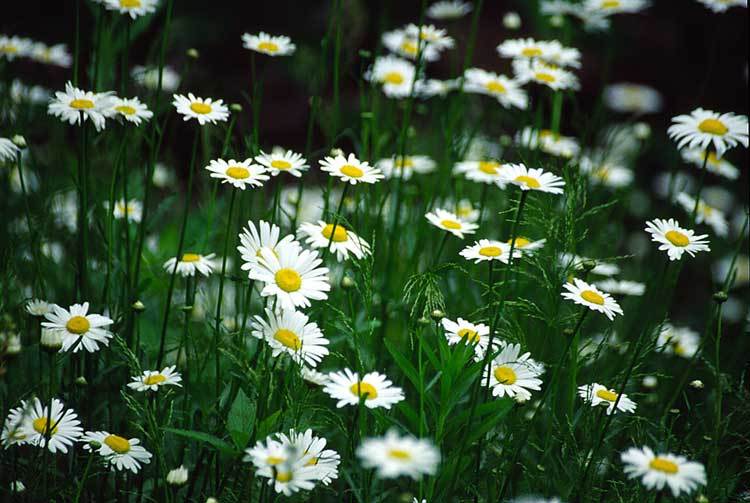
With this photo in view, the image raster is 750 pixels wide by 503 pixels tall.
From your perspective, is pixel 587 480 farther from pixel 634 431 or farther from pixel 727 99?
pixel 727 99

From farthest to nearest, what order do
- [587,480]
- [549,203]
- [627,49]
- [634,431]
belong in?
1. [627,49]
2. [549,203]
3. [634,431]
4. [587,480]

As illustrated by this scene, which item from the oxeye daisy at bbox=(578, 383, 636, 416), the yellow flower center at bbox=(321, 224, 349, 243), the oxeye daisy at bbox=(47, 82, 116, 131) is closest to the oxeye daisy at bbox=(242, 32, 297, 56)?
the oxeye daisy at bbox=(47, 82, 116, 131)

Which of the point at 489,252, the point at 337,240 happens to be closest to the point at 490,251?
the point at 489,252

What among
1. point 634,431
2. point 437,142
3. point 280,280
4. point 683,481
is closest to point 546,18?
point 437,142

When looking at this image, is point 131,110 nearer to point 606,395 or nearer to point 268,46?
point 268,46

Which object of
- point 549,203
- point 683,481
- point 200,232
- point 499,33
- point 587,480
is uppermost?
point 499,33

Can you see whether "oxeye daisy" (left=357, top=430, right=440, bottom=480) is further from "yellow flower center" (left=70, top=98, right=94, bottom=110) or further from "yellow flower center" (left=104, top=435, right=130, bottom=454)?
"yellow flower center" (left=70, top=98, right=94, bottom=110)

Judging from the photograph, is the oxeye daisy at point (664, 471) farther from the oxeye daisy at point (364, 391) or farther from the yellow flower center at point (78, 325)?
the yellow flower center at point (78, 325)

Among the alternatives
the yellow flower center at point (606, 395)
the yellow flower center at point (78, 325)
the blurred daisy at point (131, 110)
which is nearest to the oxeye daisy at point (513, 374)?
the yellow flower center at point (606, 395)
